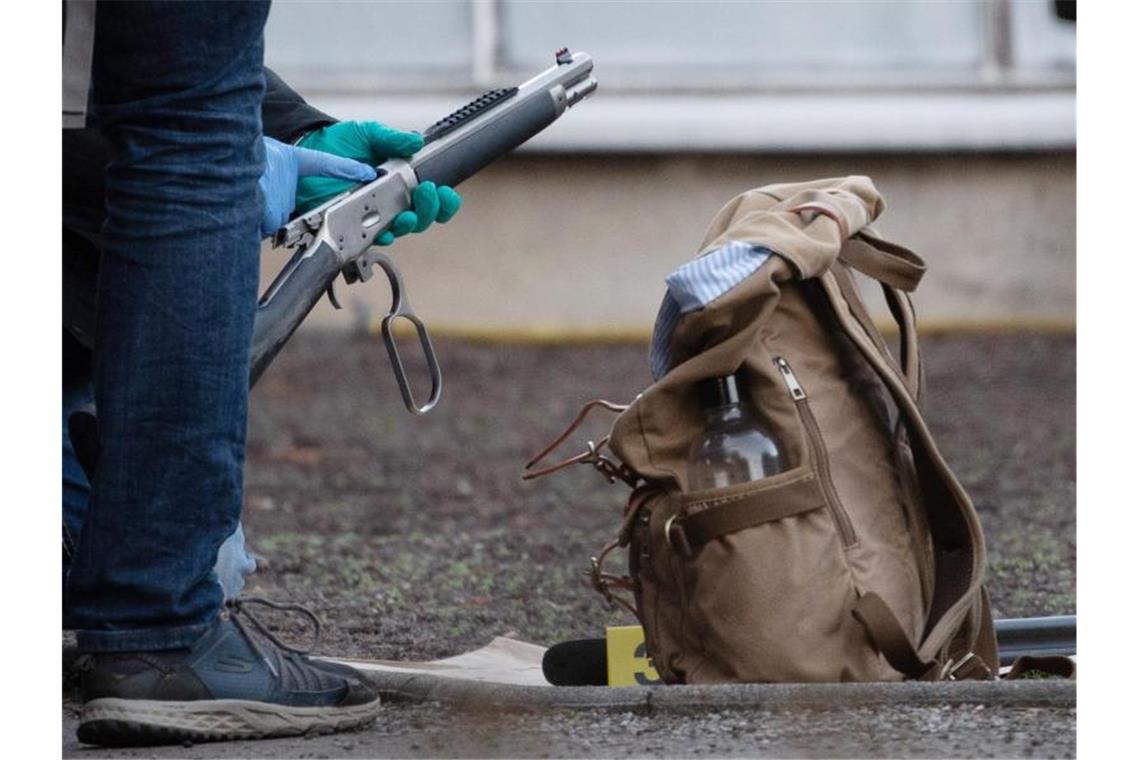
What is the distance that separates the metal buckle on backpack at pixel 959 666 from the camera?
2.24m

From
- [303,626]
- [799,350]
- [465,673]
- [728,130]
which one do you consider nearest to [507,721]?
[465,673]

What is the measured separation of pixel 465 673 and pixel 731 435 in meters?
0.53

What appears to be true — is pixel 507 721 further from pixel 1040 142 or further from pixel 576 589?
pixel 1040 142

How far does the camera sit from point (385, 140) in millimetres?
2602

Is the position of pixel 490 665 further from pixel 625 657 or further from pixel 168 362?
pixel 168 362

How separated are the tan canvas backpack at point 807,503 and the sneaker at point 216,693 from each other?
418 mm

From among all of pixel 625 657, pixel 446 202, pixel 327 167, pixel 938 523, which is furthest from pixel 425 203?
pixel 938 523

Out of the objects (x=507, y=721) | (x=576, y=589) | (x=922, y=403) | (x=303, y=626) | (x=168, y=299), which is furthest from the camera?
(x=576, y=589)

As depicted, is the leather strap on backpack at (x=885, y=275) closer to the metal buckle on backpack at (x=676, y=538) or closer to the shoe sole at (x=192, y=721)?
the metal buckle on backpack at (x=676, y=538)

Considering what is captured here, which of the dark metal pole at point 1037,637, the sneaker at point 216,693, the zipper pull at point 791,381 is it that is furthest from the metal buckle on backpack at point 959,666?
the sneaker at point 216,693

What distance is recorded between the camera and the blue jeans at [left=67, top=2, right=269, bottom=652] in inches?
75.4

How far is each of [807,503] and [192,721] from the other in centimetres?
75

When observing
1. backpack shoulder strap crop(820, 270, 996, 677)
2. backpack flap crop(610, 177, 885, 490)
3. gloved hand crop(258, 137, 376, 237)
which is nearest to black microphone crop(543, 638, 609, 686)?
backpack flap crop(610, 177, 885, 490)

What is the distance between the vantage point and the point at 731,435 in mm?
2199
